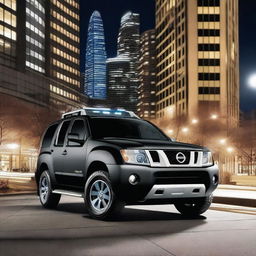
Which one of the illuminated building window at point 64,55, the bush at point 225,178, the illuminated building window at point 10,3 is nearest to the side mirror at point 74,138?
the bush at point 225,178

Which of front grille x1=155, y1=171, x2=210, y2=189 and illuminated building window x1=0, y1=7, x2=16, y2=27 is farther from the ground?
illuminated building window x1=0, y1=7, x2=16, y2=27

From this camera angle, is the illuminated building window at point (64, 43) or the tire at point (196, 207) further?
the illuminated building window at point (64, 43)

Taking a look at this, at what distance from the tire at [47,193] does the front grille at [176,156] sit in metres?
3.60

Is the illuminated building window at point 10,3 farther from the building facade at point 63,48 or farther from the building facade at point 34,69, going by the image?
the building facade at point 63,48

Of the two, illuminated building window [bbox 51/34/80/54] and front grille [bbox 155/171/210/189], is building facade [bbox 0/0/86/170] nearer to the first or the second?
illuminated building window [bbox 51/34/80/54]

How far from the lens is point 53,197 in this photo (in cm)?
1286

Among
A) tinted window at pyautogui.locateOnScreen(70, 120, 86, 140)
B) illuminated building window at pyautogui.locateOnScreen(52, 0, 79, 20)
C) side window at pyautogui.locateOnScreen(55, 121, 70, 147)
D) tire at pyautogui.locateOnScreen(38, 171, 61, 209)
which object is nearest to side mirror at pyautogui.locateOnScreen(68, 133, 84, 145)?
tinted window at pyautogui.locateOnScreen(70, 120, 86, 140)

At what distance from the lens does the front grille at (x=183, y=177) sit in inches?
390

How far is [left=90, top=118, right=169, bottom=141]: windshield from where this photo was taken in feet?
37.6

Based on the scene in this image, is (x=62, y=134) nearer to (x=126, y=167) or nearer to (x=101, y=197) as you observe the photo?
(x=101, y=197)

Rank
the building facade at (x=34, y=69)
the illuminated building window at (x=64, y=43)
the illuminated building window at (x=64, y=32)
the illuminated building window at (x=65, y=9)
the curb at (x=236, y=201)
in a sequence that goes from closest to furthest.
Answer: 1. the curb at (x=236, y=201)
2. the building facade at (x=34, y=69)
3. the illuminated building window at (x=64, y=43)
4. the illuminated building window at (x=64, y=32)
5. the illuminated building window at (x=65, y=9)

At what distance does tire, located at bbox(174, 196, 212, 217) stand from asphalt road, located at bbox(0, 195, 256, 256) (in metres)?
0.15

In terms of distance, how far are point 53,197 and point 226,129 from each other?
6642 centimetres

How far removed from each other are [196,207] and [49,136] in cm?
416
